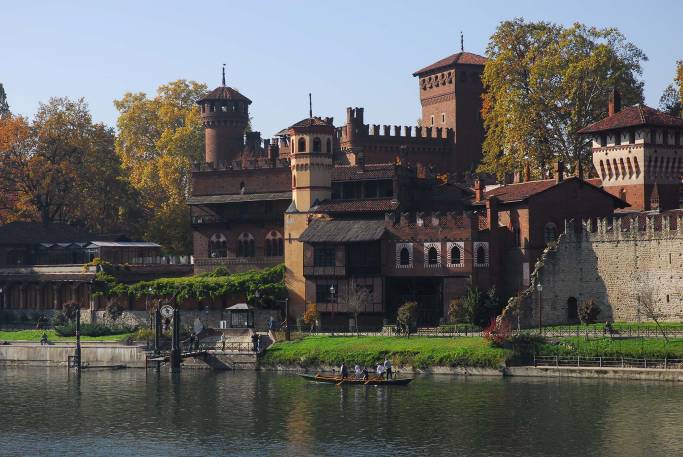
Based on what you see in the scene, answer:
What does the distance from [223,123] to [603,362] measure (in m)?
56.8

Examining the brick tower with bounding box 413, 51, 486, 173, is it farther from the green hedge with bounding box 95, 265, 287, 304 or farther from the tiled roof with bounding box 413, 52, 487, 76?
the green hedge with bounding box 95, 265, 287, 304

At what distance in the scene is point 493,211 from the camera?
3610 inches

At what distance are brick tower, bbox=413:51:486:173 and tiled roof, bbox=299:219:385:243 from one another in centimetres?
3054

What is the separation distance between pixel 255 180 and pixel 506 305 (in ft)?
91.8

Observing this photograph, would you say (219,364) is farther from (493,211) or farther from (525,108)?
(525,108)

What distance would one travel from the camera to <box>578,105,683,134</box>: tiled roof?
93.4m

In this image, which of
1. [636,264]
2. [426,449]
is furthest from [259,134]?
[426,449]

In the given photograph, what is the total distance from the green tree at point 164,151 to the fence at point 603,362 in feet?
156

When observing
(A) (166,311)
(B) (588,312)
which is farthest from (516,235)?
(A) (166,311)

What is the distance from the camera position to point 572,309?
86750 mm

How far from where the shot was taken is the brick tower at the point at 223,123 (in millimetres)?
124688

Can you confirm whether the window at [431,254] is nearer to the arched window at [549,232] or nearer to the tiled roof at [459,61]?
the arched window at [549,232]

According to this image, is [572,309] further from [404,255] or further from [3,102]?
[3,102]

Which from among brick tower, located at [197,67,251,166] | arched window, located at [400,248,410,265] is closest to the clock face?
arched window, located at [400,248,410,265]
